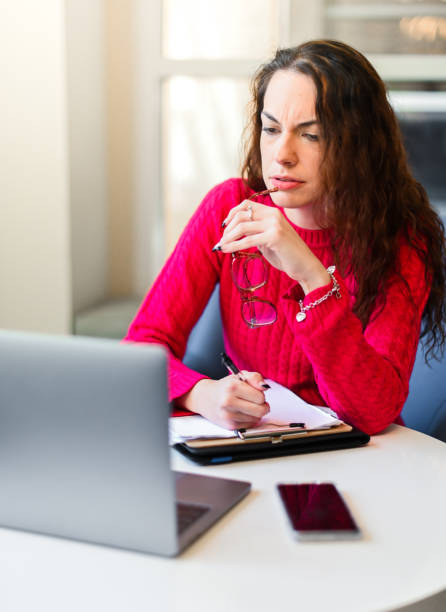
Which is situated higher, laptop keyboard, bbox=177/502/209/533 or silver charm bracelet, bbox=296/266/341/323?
silver charm bracelet, bbox=296/266/341/323

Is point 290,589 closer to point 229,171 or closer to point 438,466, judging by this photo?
point 438,466

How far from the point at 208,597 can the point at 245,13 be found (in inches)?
96.4

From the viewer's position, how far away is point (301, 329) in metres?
1.17

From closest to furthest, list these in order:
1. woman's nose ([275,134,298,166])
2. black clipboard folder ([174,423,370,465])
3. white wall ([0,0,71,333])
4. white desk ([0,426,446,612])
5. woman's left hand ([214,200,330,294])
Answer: white desk ([0,426,446,612]), black clipboard folder ([174,423,370,465]), woman's left hand ([214,200,330,294]), woman's nose ([275,134,298,166]), white wall ([0,0,71,333])

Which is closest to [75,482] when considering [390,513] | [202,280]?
[390,513]

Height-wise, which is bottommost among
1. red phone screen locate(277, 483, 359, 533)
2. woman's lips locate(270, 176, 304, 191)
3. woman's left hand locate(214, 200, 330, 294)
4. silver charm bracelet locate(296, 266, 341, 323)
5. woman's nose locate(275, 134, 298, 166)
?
red phone screen locate(277, 483, 359, 533)

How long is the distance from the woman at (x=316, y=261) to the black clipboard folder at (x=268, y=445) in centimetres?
5

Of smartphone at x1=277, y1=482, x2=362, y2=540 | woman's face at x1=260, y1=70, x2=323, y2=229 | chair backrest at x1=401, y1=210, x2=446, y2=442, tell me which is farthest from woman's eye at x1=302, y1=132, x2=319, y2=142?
smartphone at x1=277, y1=482, x2=362, y2=540

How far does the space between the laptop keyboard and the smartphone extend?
99 mm

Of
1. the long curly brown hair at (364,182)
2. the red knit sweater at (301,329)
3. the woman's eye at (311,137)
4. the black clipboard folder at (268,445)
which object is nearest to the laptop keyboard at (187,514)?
the black clipboard folder at (268,445)

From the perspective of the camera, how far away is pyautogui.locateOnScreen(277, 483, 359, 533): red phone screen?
811 millimetres

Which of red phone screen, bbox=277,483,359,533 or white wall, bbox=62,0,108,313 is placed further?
white wall, bbox=62,0,108,313

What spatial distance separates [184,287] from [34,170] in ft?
4.27

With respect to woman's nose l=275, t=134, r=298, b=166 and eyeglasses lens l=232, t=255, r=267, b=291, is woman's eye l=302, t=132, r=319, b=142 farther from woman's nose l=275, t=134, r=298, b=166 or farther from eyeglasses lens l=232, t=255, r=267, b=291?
eyeglasses lens l=232, t=255, r=267, b=291
